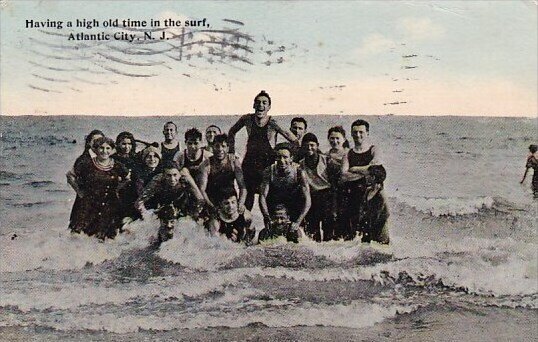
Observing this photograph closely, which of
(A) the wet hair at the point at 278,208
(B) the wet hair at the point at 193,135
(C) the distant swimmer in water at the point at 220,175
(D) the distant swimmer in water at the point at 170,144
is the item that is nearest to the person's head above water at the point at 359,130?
(A) the wet hair at the point at 278,208

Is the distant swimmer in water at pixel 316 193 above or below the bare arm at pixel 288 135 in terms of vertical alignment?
below

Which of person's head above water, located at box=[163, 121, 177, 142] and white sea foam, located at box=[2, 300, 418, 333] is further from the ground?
person's head above water, located at box=[163, 121, 177, 142]

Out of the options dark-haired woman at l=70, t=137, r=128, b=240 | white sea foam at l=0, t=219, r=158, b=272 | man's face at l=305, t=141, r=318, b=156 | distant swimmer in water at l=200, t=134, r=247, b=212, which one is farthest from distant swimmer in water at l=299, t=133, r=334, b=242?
dark-haired woman at l=70, t=137, r=128, b=240

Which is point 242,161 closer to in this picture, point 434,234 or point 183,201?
point 183,201

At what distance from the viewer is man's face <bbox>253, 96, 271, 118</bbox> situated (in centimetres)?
290

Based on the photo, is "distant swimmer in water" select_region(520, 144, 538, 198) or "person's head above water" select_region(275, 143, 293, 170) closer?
"person's head above water" select_region(275, 143, 293, 170)

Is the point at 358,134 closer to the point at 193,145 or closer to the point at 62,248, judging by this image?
the point at 193,145

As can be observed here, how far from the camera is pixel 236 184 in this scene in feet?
9.41

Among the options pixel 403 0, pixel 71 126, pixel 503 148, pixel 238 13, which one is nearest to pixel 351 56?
pixel 403 0

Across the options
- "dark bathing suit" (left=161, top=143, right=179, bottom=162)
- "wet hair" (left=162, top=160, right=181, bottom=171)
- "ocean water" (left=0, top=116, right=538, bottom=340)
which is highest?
"dark bathing suit" (left=161, top=143, right=179, bottom=162)

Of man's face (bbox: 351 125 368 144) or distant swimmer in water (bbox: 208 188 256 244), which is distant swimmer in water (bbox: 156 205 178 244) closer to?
distant swimmer in water (bbox: 208 188 256 244)

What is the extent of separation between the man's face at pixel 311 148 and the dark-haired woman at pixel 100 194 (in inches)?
35.4

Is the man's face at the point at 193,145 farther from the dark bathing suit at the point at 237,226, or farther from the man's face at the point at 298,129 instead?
the man's face at the point at 298,129

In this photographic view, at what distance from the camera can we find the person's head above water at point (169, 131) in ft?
9.36
